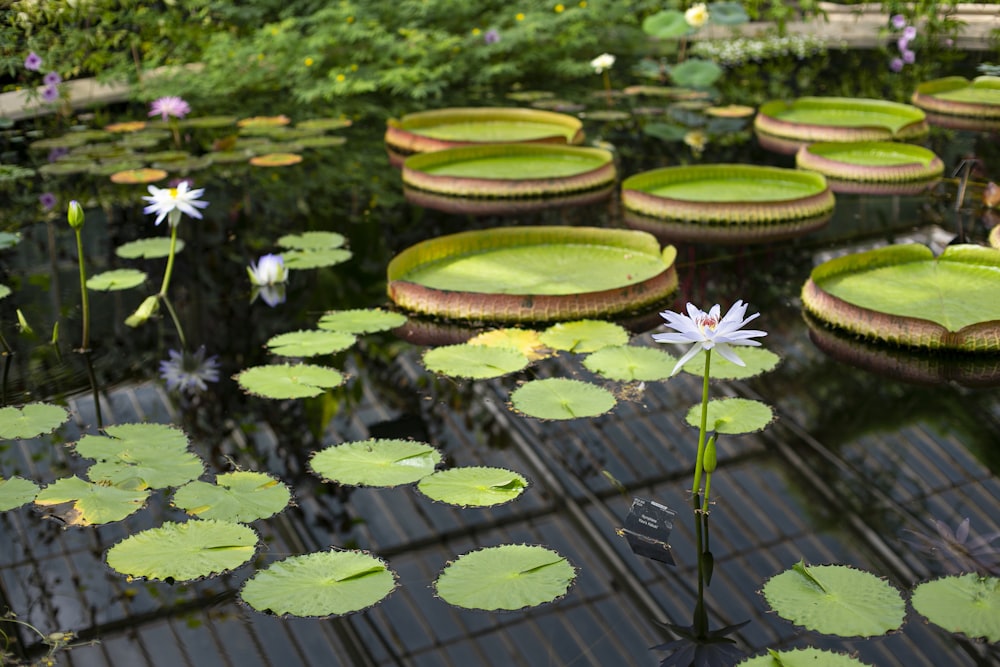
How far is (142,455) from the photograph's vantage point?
8.87ft

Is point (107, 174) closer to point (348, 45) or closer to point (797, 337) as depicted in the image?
point (348, 45)

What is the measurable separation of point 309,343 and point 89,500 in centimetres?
105

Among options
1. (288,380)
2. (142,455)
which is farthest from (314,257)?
(142,455)

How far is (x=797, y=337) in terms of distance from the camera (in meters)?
3.49

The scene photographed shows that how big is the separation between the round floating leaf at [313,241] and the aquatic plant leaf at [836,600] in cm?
271

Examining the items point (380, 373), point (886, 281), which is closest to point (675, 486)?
point (380, 373)

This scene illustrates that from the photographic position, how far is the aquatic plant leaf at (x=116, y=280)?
3990mm

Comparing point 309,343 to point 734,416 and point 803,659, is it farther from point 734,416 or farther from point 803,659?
point 803,659

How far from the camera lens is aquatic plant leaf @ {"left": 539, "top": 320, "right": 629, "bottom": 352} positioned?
3.33 meters

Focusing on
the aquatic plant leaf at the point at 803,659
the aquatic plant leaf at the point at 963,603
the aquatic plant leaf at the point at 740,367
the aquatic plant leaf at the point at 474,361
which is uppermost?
the aquatic plant leaf at the point at 803,659

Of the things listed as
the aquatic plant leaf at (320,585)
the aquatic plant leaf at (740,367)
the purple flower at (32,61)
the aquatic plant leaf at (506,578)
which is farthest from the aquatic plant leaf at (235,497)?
the purple flower at (32,61)

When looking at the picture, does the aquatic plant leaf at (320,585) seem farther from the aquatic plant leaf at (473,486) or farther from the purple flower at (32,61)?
the purple flower at (32,61)

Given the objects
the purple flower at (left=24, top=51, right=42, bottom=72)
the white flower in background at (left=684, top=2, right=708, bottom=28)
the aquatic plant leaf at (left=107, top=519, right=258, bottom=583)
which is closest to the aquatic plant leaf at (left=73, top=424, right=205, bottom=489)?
the aquatic plant leaf at (left=107, top=519, right=258, bottom=583)

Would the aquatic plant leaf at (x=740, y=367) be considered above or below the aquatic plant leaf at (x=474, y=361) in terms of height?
below
